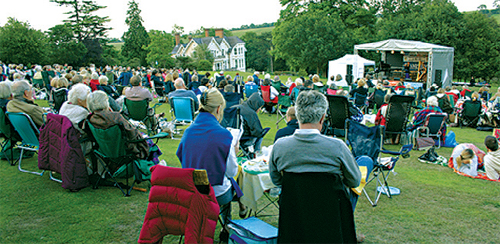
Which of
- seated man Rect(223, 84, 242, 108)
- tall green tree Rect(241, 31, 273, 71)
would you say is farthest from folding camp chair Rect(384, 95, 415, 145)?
tall green tree Rect(241, 31, 273, 71)

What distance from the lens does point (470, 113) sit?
10086mm

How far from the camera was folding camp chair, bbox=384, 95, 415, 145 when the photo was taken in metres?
7.01

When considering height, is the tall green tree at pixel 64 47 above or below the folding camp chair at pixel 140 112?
above

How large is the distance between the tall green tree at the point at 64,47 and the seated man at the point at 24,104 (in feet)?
95.9

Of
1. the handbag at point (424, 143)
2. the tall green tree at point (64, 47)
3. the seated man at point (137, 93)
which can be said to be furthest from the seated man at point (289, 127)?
the tall green tree at point (64, 47)

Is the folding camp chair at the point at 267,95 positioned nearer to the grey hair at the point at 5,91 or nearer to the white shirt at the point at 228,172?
the grey hair at the point at 5,91

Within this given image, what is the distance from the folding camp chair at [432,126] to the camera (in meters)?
7.28

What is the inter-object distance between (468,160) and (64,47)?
3368 cm

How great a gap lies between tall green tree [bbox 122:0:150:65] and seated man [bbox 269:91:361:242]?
4738 cm

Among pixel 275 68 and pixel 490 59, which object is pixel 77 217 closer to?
pixel 490 59

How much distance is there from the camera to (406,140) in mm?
7609

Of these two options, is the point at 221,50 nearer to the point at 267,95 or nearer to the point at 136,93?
the point at 267,95

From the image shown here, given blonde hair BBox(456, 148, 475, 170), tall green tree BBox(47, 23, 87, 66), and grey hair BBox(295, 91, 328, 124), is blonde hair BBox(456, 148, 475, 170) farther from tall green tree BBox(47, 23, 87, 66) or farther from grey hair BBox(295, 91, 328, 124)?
tall green tree BBox(47, 23, 87, 66)

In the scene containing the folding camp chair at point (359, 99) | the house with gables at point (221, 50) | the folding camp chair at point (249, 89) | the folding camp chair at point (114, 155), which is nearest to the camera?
the folding camp chair at point (114, 155)
